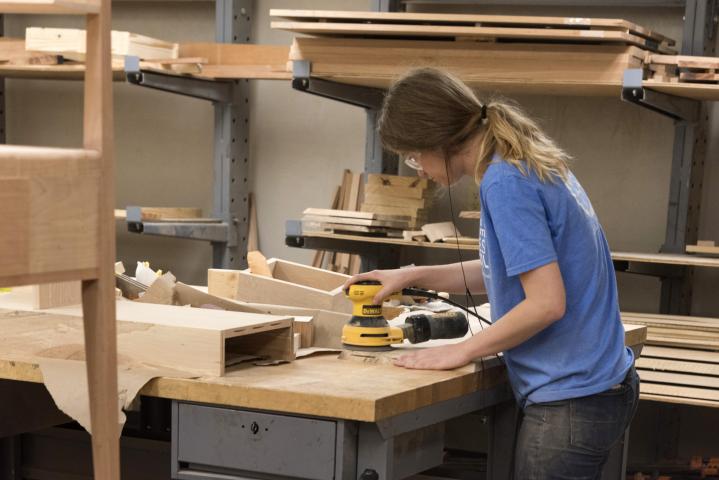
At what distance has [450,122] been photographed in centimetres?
227

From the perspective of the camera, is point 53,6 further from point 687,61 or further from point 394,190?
point 394,190

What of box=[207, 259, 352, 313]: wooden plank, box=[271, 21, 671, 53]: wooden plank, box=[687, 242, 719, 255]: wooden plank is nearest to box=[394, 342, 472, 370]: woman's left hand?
box=[207, 259, 352, 313]: wooden plank

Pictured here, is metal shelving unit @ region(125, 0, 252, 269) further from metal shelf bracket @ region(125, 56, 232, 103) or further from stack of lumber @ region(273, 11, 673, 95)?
stack of lumber @ region(273, 11, 673, 95)

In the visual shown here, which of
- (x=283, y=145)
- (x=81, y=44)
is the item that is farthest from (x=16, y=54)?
(x=283, y=145)

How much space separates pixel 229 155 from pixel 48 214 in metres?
3.21

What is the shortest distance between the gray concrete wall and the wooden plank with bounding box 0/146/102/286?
3.02m

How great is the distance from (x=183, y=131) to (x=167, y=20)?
21.1 inches

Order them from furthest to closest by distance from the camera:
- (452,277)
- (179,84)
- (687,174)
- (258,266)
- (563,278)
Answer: (179,84) → (687,174) → (258,266) → (452,277) → (563,278)

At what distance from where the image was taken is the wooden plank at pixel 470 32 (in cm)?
336

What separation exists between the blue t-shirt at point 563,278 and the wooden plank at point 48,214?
923 millimetres

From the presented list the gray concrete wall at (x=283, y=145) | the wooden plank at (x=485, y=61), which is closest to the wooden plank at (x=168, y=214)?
the gray concrete wall at (x=283, y=145)

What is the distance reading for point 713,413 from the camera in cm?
420

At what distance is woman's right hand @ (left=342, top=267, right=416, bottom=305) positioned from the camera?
97.3 inches

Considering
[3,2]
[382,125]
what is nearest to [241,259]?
[382,125]
